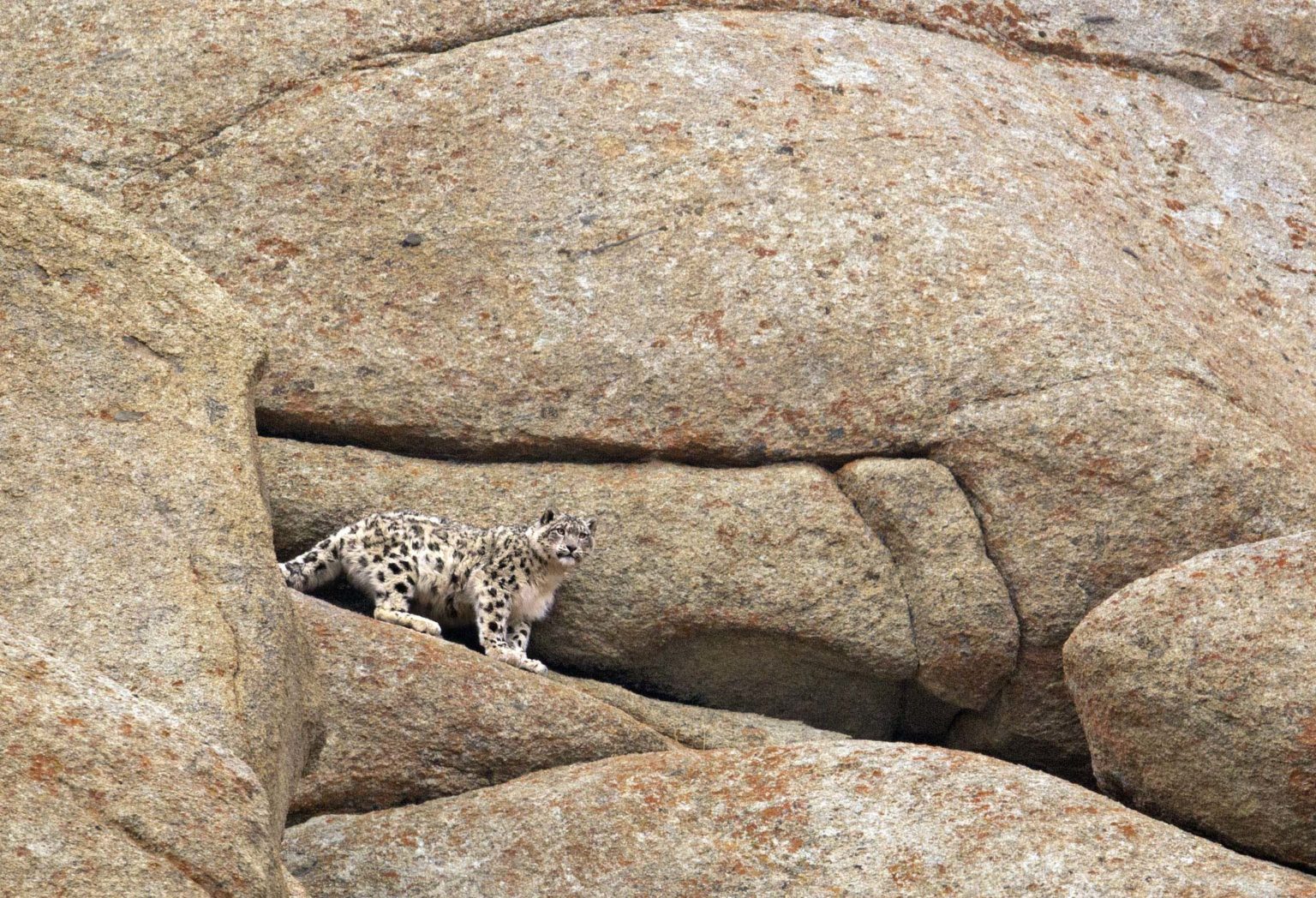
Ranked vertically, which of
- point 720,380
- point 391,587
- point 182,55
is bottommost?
point 391,587

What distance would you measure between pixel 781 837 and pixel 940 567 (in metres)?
3.54

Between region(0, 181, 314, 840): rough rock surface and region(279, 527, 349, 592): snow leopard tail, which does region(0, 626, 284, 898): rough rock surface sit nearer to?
region(0, 181, 314, 840): rough rock surface

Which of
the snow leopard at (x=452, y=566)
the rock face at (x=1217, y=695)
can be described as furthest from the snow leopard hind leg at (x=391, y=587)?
the rock face at (x=1217, y=695)

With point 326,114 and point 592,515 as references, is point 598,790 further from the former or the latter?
point 326,114

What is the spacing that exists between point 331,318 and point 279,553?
180 centimetres

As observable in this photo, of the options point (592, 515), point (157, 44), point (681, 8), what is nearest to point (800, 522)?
point (592, 515)

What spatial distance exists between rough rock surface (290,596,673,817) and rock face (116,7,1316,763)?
2336 mm

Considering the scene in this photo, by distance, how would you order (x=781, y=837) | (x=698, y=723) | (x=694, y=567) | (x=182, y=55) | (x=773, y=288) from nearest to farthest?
(x=781, y=837) → (x=698, y=723) → (x=694, y=567) → (x=773, y=288) → (x=182, y=55)

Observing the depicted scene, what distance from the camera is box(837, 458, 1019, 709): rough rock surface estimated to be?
46.8 ft

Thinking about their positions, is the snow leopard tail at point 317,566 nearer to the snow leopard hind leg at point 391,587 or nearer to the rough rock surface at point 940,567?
the snow leopard hind leg at point 391,587

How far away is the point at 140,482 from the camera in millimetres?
10094

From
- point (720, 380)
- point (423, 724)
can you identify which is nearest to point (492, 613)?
point (423, 724)

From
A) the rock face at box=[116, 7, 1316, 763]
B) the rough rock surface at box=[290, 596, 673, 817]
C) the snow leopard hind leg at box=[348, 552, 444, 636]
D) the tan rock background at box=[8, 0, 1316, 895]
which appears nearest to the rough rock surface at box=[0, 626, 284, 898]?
the tan rock background at box=[8, 0, 1316, 895]

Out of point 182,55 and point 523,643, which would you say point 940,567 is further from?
point 182,55
